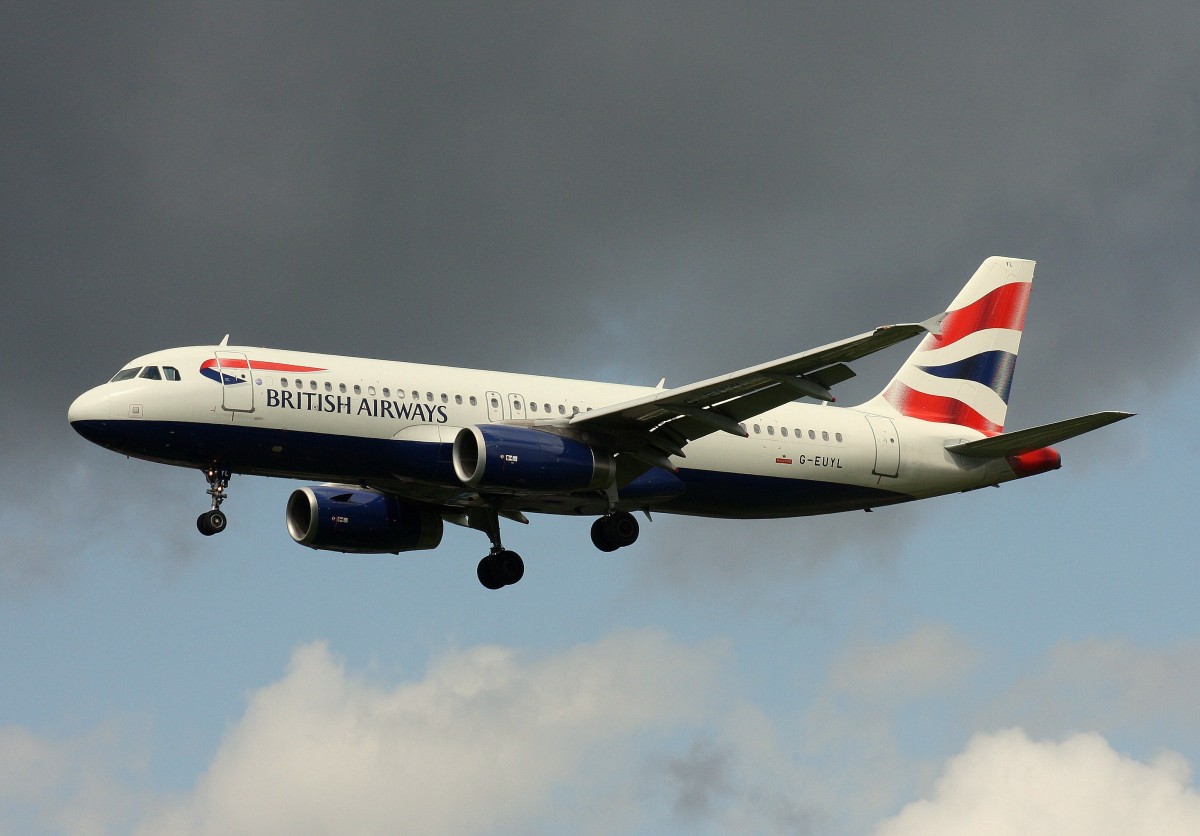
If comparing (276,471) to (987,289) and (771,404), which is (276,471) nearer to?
(771,404)

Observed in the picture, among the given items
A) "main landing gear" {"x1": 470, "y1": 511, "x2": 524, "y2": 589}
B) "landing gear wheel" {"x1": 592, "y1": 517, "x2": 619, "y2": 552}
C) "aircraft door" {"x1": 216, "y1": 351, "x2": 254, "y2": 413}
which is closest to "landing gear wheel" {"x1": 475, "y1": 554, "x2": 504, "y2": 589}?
"main landing gear" {"x1": 470, "y1": 511, "x2": 524, "y2": 589}

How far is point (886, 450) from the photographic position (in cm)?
5259

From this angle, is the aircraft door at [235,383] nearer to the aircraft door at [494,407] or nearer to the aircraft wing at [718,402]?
the aircraft door at [494,407]

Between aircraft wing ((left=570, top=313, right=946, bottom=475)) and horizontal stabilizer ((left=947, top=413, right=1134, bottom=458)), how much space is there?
5194mm

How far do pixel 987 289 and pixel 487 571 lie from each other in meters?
17.3

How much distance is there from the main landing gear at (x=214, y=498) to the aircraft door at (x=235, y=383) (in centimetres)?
170

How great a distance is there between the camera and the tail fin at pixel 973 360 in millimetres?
55250

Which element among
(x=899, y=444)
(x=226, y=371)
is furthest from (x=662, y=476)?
(x=226, y=371)

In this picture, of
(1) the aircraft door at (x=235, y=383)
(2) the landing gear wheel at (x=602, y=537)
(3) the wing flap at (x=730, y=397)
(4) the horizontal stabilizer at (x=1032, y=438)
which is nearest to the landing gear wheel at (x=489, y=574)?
(2) the landing gear wheel at (x=602, y=537)

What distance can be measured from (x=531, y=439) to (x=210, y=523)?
7.84m

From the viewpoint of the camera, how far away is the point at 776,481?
167ft

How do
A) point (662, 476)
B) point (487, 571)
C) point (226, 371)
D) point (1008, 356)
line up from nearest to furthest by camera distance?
point (226, 371)
point (662, 476)
point (487, 571)
point (1008, 356)

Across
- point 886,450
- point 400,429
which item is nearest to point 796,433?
point 886,450

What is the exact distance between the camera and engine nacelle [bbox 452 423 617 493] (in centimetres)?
4516
